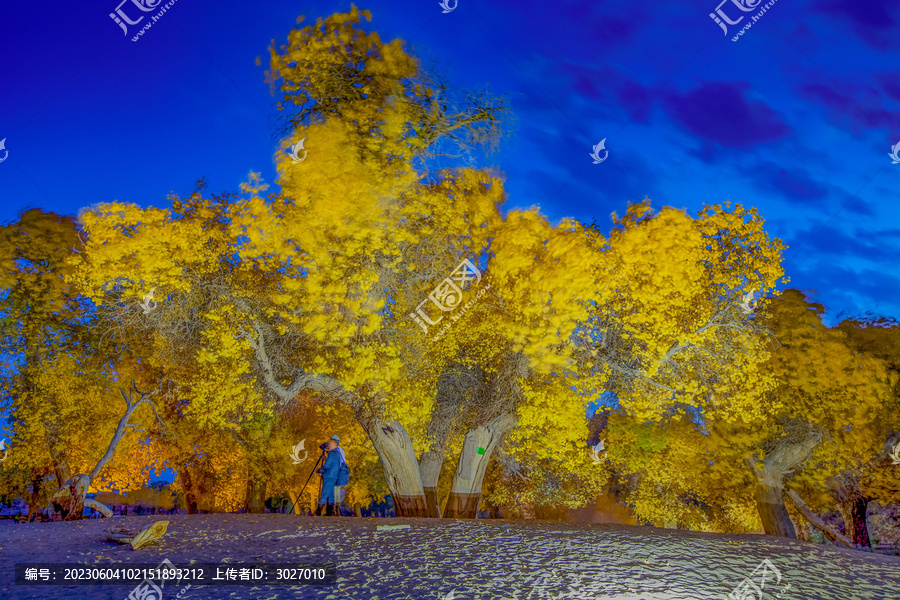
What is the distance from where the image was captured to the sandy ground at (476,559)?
221 inches

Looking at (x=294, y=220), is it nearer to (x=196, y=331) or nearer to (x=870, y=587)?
(x=196, y=331)

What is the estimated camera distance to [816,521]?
20.0 meters

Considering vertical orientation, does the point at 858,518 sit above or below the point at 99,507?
below

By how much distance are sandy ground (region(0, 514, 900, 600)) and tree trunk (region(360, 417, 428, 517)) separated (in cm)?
415

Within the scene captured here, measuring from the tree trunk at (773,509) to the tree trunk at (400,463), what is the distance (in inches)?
529

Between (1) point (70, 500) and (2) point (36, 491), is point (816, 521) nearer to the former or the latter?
(1) point (70, 500)

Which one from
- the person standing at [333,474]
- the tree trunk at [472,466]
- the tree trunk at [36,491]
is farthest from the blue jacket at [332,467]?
the tree trunk at [36,491]

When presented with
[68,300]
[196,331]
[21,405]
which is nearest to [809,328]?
[196,331]

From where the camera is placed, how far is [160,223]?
13.2 metres

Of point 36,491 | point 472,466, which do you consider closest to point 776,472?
point 472,466

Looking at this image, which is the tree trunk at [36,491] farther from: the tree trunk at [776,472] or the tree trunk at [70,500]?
the tree trunk at [776,472]

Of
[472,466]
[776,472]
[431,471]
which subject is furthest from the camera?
[776,472]

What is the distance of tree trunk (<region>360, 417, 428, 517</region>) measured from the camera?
1480 cm

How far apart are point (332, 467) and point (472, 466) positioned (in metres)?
4.88
